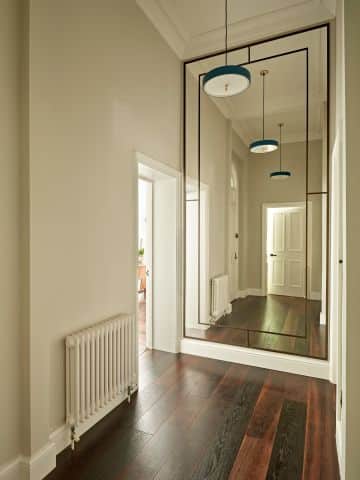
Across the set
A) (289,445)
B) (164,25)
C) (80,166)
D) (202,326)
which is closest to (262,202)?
(202,326)

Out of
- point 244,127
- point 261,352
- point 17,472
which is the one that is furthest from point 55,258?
point 244,127

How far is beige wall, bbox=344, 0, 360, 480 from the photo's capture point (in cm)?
141

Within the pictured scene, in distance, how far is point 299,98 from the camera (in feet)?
10.5

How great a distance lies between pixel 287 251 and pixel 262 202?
68 centimetres

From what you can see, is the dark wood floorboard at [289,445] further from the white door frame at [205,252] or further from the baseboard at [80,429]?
the white door frame at [205,252]

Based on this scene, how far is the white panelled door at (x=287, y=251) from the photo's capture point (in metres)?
3.33

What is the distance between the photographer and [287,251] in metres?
3.50

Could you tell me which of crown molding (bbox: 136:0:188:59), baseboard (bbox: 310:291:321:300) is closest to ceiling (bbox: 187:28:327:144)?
crown molding (bbox: 136:0:188:59)

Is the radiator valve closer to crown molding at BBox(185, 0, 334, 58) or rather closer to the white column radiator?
the white column radiator

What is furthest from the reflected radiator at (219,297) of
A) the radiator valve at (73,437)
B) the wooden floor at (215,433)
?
the radiator valve at (73,437)

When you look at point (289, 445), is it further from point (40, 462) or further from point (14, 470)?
point (14, 470)

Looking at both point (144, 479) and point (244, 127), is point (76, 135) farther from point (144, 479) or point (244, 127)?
point (244, 127)

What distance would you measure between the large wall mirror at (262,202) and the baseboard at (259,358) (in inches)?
4.7

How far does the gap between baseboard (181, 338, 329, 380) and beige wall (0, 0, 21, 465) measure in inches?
83.4
